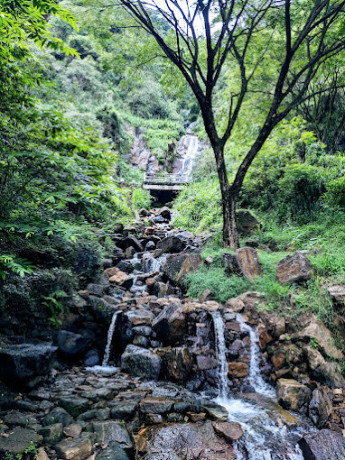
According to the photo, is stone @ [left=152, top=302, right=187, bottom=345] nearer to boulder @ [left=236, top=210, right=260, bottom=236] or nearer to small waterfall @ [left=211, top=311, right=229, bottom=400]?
small waterfall @ [left=211, top=311, right=229, bottom=400]

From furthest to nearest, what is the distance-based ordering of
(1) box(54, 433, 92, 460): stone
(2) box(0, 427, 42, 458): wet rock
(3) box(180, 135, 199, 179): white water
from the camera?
(3) box(180, 135, 199, 179): white water < (1) box(54, 433, 92, 460): stone < (2) box(0, 427, 42, 458): wet rock

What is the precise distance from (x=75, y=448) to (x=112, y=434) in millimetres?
463

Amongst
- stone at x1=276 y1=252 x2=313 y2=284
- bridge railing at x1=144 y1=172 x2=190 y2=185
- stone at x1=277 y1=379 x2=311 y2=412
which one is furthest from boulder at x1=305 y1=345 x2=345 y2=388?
bridge railing at x1=144 y1=172 x2=190 y2=185

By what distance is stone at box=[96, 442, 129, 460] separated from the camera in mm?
2895

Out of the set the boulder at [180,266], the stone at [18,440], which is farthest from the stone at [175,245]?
the stone at [18,440]

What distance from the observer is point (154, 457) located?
9.91ft

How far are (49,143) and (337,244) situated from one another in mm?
5901

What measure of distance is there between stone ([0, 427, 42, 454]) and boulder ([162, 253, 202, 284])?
4659mm

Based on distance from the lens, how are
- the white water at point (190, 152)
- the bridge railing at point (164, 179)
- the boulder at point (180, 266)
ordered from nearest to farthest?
1. the boulder at point (180, 266)
2. the bridge railing at point (164, 179)
3. the white water at point (190, 152)

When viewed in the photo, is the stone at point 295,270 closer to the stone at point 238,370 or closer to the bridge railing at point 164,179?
the stone at point 238,370

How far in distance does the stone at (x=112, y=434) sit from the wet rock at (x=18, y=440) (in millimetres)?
671

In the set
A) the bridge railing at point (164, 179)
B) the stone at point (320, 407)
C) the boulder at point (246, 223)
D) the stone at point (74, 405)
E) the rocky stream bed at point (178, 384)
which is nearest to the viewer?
the rocky stream bed at point (178, 384)

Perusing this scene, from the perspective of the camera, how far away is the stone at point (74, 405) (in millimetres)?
3676

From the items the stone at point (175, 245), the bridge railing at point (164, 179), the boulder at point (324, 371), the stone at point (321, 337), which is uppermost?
the bridge railing at point (164, 179)
